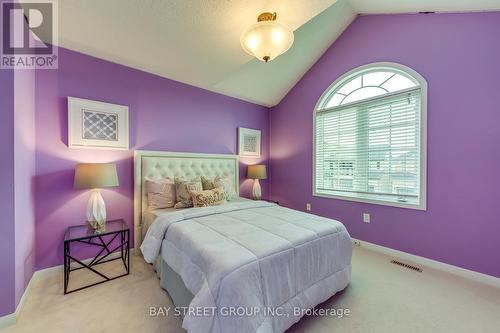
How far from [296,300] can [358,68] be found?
3.21m

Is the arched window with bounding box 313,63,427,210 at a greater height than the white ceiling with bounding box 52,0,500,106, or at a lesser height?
lesser

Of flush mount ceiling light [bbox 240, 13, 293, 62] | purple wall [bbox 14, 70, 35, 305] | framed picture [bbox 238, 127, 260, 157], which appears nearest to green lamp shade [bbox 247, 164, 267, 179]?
framed picture [bbox 238, 127, 260, 157]

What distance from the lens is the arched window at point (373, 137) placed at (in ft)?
8.64

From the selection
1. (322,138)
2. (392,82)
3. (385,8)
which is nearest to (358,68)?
(392,82)

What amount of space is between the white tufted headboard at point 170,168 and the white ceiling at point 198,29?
120 cm

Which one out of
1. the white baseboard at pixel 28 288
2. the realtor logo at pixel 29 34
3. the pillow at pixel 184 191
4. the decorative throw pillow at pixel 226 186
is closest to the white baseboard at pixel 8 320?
the white baseboard at pixel 28 288

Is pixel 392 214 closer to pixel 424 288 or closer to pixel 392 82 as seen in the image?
pixel 424 288

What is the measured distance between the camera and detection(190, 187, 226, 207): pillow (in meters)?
2.55

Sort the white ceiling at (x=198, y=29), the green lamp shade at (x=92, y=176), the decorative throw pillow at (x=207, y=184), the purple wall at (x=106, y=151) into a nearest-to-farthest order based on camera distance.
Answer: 1. the white ceiling at (x=198, y=29)
2. the green lamp shade at (x=92, y=176)
3. the purple wall at (x=106, y=151)
4. the decorative throw pillow at (x=207, y=184)

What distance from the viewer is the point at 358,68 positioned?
3094 mm

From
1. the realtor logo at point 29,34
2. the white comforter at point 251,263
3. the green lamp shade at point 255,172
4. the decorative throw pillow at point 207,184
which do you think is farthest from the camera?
the green lamp shade at point 255,172

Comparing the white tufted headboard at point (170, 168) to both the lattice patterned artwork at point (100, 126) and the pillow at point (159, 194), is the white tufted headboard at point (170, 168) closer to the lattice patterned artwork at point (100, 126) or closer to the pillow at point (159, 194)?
the pillow at point (159, 194)

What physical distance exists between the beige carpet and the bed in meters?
0.16

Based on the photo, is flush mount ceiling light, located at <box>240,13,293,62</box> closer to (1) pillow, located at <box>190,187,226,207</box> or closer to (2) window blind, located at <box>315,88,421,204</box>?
(1) pillow, located at <box>190,187,226,207</box>
